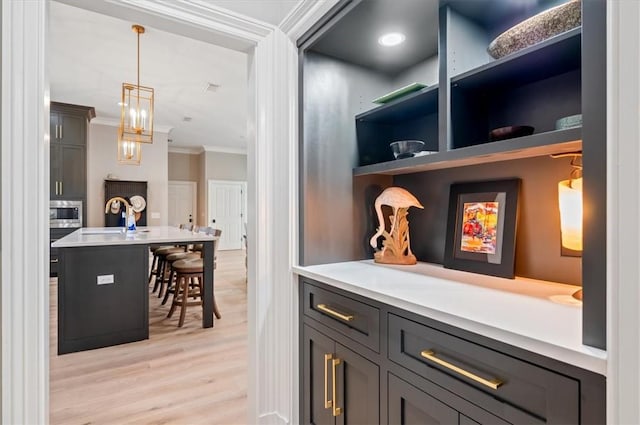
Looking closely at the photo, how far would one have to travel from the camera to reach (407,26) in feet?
4.97

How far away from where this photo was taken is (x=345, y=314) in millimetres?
1340

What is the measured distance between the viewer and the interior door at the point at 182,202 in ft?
30.1

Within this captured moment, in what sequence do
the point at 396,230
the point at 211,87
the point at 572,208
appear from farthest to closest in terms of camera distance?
the point at 211,87 → the point at 396,230 → the point at 572,208

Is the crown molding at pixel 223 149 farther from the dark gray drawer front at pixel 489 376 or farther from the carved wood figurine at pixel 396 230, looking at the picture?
the dark gray drawer front at pixel 489 376

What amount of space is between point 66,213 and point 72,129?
150cm

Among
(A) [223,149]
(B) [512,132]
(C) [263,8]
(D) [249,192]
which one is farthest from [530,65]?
(A) [223,149]

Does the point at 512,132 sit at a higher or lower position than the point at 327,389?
higher

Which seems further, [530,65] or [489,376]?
[530,65]

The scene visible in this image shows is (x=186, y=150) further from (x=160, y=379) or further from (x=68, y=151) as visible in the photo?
(x=160, y=379)

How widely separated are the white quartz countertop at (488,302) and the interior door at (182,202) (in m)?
8.56

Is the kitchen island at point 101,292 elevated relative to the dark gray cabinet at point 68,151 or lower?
lower

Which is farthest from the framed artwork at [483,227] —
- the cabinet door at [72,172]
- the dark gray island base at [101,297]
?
the cabinet door at [72,172]

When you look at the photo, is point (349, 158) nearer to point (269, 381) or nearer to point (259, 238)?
point (259, 238)

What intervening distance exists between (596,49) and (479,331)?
2.21 feet
